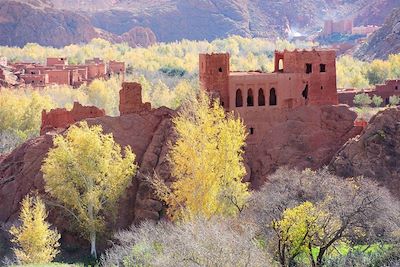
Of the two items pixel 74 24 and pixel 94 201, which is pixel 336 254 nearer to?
pixel 94 201

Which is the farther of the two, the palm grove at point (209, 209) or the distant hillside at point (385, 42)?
the distant hillside at point (385, 42)

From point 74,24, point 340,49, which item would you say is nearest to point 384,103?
point 340,49

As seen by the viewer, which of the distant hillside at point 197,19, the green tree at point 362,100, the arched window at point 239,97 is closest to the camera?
the arched window at point 239,97

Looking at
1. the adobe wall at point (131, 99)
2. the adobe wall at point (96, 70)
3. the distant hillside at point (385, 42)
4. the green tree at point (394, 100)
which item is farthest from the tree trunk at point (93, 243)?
A: the distant hillside at point (385, 42)

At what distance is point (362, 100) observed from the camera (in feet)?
209

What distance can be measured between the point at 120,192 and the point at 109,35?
135 m

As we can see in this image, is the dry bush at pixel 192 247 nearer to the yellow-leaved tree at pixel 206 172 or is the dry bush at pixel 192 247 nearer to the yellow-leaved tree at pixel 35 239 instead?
the yellow-leaved tree at pixel 206 172

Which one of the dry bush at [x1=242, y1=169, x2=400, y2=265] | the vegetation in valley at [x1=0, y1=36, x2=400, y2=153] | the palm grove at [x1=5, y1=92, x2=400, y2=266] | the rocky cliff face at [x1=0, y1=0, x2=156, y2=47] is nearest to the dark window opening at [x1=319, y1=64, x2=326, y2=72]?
the palm grove at [x1=5, y1=92, x2=400, y2=266]

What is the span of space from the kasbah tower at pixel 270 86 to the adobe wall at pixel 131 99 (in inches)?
115

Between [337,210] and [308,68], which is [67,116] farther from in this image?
[337,210]

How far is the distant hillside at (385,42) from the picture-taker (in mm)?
115125

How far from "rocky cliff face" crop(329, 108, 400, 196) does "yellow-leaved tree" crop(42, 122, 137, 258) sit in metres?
8.98

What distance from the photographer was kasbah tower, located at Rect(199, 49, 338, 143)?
4041cm

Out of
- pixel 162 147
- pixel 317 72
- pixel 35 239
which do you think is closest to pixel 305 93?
pixel 317 72
